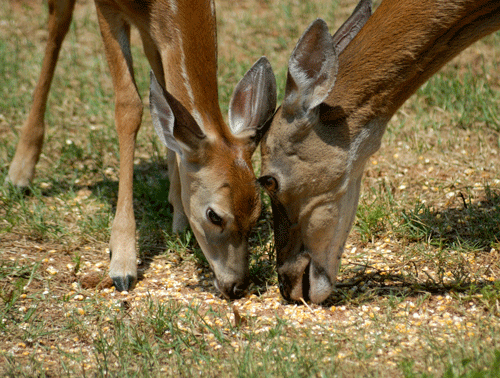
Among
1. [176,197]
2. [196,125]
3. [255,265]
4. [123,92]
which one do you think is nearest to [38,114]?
[123,92]

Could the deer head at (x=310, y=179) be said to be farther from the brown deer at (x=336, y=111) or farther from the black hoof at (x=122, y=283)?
the black hoof at (x=122, y=283)

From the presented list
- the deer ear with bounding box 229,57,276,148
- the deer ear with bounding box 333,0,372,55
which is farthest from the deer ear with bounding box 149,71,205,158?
the deer ear with bounding box 333,0,372,55

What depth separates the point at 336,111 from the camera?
430 cm

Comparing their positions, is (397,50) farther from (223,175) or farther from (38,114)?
(38,114)

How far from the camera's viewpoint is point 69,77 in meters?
8.71

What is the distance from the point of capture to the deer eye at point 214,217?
4.69m

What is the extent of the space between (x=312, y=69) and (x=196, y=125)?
93cm

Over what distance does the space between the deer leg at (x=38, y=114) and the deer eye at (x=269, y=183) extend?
3053 mm

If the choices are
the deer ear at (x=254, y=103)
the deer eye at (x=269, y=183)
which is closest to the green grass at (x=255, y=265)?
the deer eye at (x=269, y=183)

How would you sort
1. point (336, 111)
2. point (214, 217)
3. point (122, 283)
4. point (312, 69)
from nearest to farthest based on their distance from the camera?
point (312, 69) < point (336, 111) < point (214, 217) < point (122, 283)

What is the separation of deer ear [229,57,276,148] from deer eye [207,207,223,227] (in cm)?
58

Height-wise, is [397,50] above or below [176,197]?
above

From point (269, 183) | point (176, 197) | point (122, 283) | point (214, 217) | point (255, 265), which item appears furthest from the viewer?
point (176, 197)

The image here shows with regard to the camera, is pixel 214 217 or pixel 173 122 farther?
pixel 214 217
